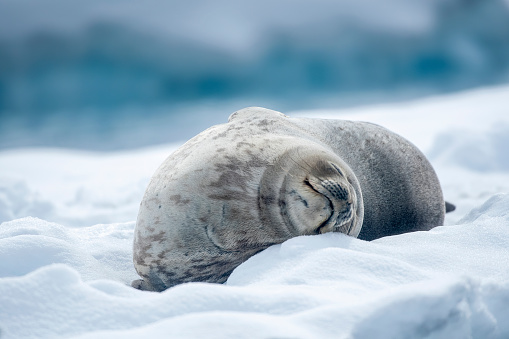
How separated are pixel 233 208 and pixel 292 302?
826mm

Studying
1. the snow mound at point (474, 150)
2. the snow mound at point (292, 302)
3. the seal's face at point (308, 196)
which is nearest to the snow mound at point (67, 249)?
the snow mound at point (292, 302)

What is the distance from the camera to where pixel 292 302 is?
146 cm

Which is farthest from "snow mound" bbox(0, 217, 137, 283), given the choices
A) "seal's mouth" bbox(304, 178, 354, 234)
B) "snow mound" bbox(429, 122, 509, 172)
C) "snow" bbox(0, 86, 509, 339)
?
"snow mound" bbox(429, 122, 509, 172)

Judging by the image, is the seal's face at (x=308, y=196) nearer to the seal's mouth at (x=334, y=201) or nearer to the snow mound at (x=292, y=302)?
the seal's mouth at (x=334, y=201)

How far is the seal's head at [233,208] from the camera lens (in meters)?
2.22

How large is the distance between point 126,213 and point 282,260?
359cm

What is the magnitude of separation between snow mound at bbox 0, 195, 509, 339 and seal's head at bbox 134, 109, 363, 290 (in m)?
0.25

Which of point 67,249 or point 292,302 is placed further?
point 67,249

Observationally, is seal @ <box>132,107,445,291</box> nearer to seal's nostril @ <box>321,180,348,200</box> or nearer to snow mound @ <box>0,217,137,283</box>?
seal's nostril @ <box>321,180,348,200</box>

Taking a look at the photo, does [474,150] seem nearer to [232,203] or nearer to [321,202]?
[321,202]

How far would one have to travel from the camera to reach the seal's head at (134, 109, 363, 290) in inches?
87.6

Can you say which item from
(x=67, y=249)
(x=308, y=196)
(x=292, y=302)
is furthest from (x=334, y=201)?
(x=67, y=249)

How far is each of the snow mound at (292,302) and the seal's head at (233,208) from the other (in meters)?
0.25

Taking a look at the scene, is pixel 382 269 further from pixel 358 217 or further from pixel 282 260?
pixel 358 217
